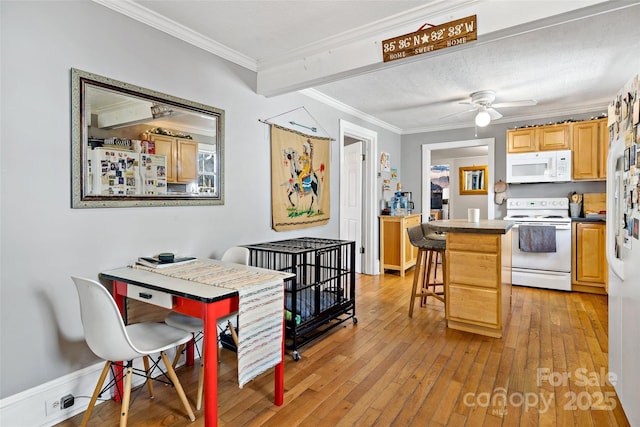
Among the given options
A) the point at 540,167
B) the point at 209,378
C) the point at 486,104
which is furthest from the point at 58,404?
the point at 540,167

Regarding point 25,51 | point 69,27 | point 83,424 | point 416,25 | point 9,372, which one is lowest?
point 83,424

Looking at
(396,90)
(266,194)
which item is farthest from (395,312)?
(396,90)

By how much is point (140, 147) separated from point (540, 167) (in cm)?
475

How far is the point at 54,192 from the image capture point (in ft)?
6.12

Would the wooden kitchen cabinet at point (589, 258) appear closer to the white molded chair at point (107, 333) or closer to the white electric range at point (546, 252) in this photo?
the white electric range at point (546, 252)

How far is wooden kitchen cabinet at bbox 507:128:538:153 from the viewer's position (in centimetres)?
468

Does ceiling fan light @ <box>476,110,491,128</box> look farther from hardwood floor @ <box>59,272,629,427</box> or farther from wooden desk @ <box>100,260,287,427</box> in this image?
wooden desk @ <box>100,260,287,427</box>

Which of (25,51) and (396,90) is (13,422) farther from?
(396,90)

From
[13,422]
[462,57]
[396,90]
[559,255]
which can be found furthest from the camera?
[559,255]

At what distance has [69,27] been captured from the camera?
6.28 feet

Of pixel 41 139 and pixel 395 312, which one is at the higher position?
pixel 41 139

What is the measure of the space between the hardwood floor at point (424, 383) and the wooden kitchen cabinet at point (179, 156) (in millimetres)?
1364

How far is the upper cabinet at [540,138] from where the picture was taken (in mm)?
4488

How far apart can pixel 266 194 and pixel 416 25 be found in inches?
72.2
